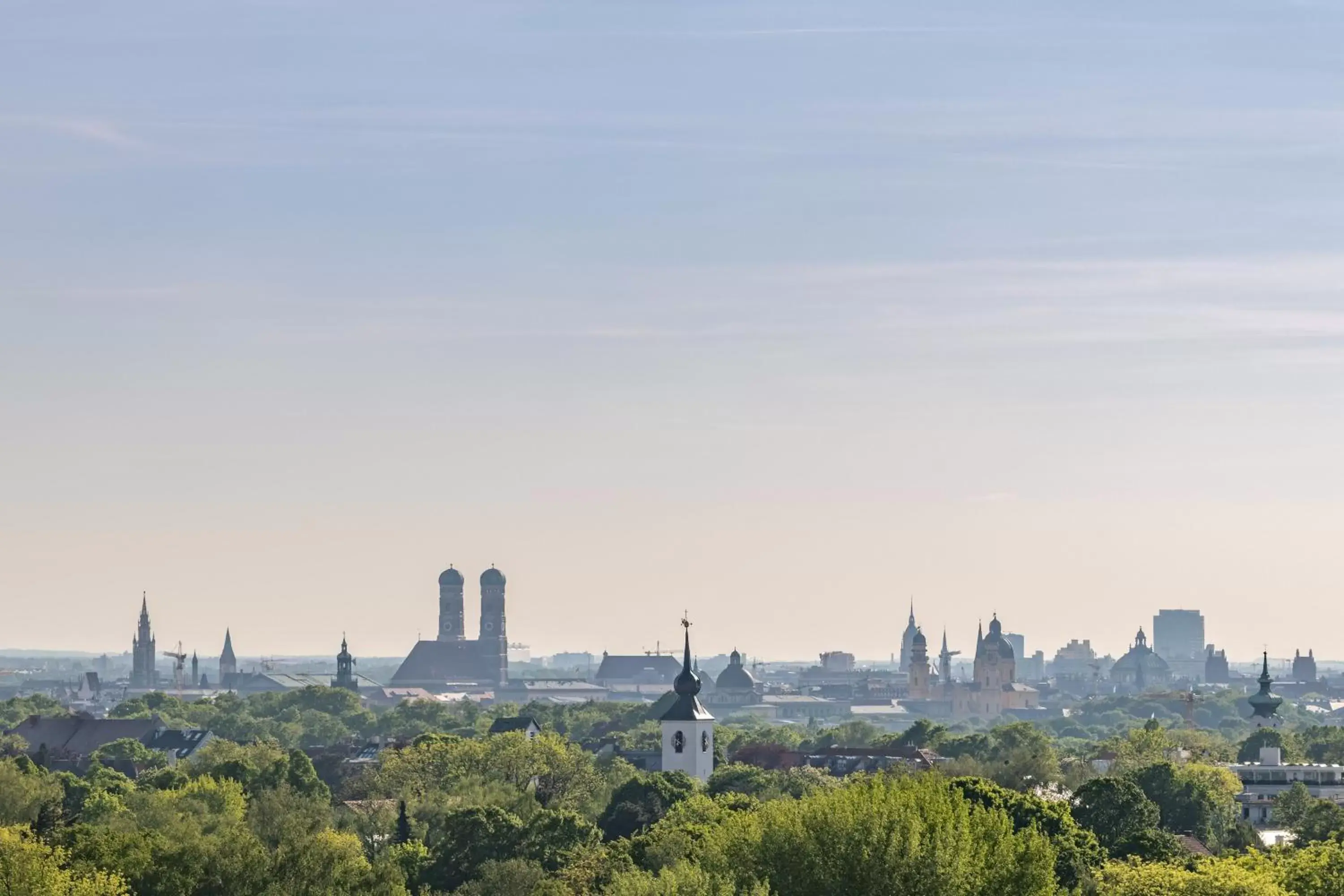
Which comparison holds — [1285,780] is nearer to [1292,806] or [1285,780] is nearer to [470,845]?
[1292,806]

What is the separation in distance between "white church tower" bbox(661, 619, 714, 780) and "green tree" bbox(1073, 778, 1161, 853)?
143ft

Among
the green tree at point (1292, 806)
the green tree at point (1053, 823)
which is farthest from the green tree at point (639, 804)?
the green tree at point (1292, 806)

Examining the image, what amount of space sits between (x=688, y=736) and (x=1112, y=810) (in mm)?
48412

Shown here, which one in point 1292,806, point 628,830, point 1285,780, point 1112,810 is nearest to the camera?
point 1112,810

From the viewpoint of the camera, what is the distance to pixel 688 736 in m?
167

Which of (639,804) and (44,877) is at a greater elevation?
(44,877)

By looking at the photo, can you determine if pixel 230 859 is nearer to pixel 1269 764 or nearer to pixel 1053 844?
pixel 1053 844

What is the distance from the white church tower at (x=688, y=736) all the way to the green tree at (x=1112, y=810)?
4347cm

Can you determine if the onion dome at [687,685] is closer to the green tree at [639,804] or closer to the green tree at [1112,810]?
the green tree at [639,804]

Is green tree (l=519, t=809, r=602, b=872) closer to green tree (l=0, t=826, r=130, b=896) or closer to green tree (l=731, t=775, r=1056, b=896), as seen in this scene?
green tree (l=0, t=826, r=130, b=896)

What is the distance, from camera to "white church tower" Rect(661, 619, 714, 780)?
166 metres

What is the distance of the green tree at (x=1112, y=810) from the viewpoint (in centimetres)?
12000

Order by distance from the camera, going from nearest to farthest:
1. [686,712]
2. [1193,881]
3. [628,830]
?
[1193,881] < [628,830] < [686,712]

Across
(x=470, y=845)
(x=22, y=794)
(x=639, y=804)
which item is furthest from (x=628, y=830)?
(x=22, y=794)
